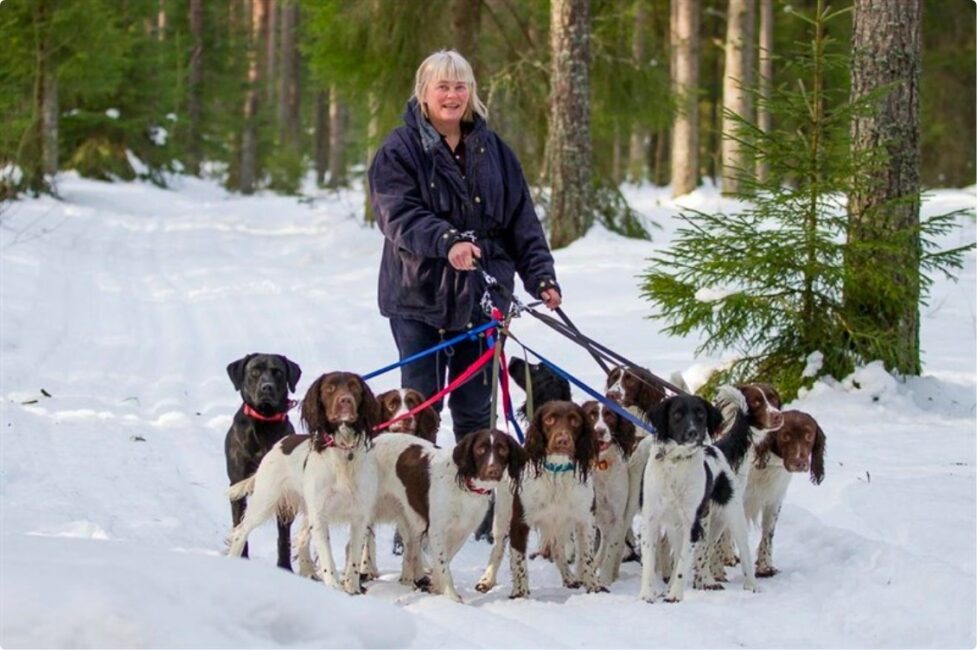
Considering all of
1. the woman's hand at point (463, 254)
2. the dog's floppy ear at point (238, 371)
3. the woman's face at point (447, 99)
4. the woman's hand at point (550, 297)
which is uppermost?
the woman's face at point (447, 99)

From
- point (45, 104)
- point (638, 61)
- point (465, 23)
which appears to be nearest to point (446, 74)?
point (465, 23)

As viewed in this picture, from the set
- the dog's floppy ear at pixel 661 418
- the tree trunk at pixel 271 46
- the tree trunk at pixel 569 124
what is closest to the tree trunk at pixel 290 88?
the tree trunk at pixel 271 46

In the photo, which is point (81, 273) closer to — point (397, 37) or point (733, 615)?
point (397, 37)

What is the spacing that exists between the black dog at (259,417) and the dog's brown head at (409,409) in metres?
0.56

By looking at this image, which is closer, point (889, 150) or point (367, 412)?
point (367, 412)

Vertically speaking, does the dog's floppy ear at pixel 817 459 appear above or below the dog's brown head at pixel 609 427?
below

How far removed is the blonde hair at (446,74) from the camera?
627cm

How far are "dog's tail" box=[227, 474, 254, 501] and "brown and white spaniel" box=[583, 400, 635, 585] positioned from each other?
1.63m

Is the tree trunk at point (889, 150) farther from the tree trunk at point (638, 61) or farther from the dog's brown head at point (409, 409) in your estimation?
the tree trunk at point (638, 61)

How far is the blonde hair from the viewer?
247 inches

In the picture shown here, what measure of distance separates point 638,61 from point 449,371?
531 inches

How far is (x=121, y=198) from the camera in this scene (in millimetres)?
30781

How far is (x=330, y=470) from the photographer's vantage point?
18.7ft

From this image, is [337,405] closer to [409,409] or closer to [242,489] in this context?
[242,489]
